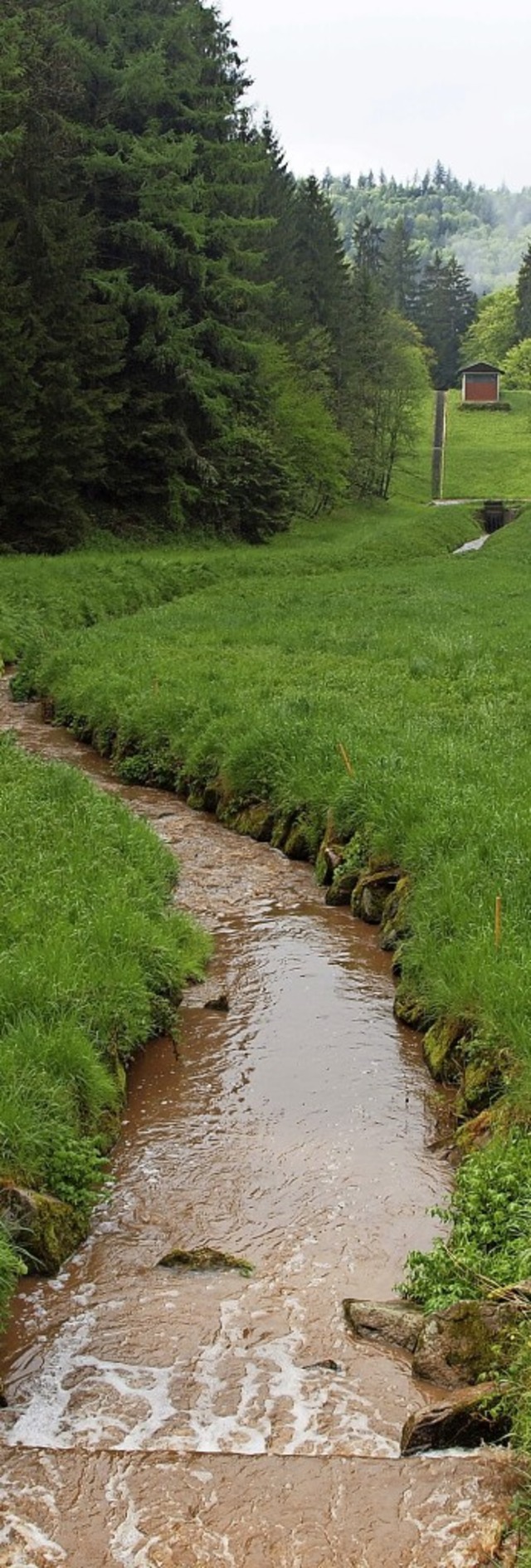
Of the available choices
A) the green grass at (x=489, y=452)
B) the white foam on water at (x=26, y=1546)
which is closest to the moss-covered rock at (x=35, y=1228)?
the white foam on water at (x=26, y=1546)

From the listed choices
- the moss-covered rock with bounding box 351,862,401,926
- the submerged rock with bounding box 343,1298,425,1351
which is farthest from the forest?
the submerged rock with bounding box 343,1298,425,1351

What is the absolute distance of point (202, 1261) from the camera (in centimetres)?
649

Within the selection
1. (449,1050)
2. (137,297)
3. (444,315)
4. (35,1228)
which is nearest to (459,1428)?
(35,1228)

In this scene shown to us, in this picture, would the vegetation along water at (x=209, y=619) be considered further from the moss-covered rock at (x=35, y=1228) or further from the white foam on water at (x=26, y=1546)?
the white foam on water at (x=26, y=1546)

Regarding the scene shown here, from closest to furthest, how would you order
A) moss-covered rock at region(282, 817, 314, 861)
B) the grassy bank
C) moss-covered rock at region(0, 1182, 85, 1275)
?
moss-covered rock at region(0, 1182, 85, 1275), the grassy bank, moss-covered rock at region(282, 817, 314, 861)

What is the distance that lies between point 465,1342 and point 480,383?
4823 inches

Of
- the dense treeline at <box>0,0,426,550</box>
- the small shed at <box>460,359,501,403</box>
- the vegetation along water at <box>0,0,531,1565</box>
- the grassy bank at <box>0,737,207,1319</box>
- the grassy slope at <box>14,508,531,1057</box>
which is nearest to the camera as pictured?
the grassy bank at <box>0,737,207,1319</box>

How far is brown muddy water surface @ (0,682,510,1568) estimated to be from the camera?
4.65 meters

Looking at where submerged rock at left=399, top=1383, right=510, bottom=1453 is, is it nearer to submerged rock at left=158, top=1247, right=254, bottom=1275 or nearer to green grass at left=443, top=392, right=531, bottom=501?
submerged rock at left=158, top=1247, right=254, bottom=1275

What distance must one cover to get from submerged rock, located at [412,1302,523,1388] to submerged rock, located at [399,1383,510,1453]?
0.28m

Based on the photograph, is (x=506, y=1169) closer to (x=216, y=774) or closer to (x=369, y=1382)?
(x=369, y=1382)

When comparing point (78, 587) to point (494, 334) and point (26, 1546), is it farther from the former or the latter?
point (494, 334)

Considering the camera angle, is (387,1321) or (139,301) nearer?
(387,1321)

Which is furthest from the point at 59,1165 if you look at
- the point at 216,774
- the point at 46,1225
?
the point at 216,774
